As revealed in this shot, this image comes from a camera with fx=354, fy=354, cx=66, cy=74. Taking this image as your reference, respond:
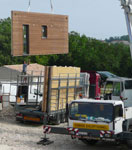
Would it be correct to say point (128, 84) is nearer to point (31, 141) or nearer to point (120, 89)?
point (120, 89)

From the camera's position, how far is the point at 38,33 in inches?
728

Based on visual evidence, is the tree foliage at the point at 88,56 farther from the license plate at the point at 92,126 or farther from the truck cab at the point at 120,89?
the license plate at the point at 92,126

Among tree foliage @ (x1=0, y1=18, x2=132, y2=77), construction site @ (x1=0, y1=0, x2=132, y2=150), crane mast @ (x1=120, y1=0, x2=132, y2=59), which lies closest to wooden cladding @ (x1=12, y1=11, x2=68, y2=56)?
construction site @ (x1=0, y1=0, x2=132, y2=150)

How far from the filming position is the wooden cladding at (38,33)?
16906 mm

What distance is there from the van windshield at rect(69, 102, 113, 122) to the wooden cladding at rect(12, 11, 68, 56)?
6109 millimetres

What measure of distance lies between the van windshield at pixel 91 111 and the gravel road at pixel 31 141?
1.65m

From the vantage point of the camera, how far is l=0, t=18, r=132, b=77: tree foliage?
172 ft

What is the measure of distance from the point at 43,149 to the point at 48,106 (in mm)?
3983

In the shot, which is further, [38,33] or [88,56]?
[88,56]

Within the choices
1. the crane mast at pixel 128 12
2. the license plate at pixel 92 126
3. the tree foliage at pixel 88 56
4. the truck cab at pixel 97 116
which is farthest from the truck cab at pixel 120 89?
the tree foliage at pixel 88 56

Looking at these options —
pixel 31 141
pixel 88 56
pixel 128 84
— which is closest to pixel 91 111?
pixel 31 141

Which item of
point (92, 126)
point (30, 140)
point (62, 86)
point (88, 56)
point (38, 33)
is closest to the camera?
point (92, 126)

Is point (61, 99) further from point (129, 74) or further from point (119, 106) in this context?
point (129, 74)

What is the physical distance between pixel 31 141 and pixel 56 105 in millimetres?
3345
